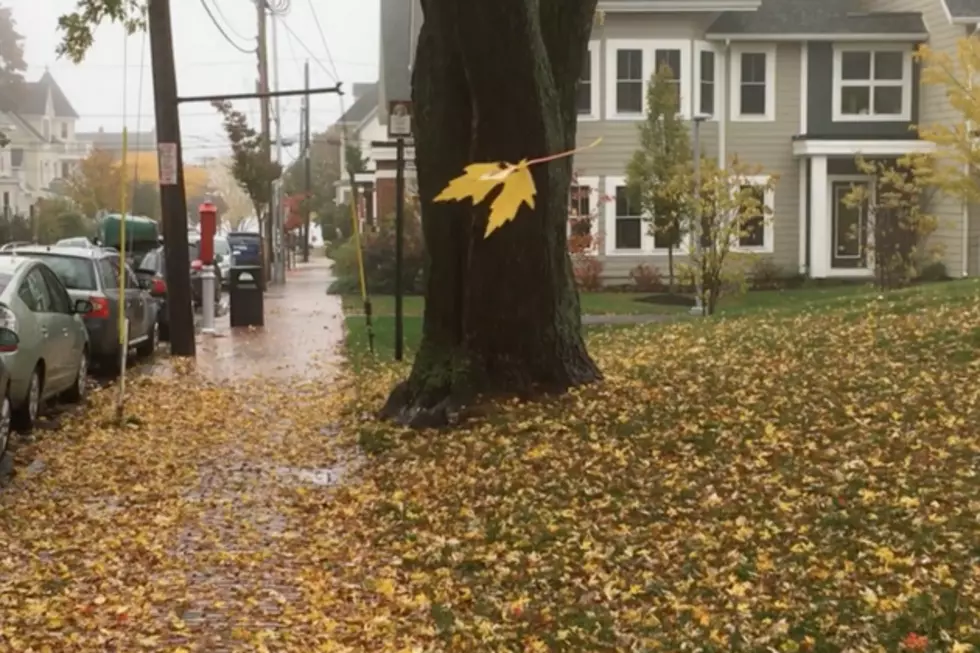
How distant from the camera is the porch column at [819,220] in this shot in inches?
1240

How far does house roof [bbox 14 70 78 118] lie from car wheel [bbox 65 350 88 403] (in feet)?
267

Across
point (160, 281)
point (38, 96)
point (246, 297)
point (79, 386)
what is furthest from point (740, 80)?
point (38, 96)

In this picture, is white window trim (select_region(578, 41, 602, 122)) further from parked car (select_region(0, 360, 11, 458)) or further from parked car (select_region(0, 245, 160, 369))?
parked car (select_region(0, 360, 11, 458))

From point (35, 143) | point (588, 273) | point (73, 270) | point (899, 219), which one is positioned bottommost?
point (588, 273)

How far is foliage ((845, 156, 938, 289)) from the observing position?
2623 centimetres

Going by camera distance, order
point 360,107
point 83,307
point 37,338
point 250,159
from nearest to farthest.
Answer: point 37,338, point 83,307, point 250,159, point 360,107

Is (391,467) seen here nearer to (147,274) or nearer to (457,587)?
(457,587)

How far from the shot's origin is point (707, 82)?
3209 cm

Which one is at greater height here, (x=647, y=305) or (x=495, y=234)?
(x=495, y=234)

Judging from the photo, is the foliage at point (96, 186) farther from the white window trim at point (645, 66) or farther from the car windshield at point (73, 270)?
the car windshield at point (73, 270)

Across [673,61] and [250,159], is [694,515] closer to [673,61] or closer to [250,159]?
[673,61]

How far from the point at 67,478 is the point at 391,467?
2248 mm

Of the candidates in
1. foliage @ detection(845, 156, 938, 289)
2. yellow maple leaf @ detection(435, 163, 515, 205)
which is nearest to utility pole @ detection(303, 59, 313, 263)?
foliage @ detection(845, 156, 938, 289)

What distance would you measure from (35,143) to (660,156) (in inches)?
2430
